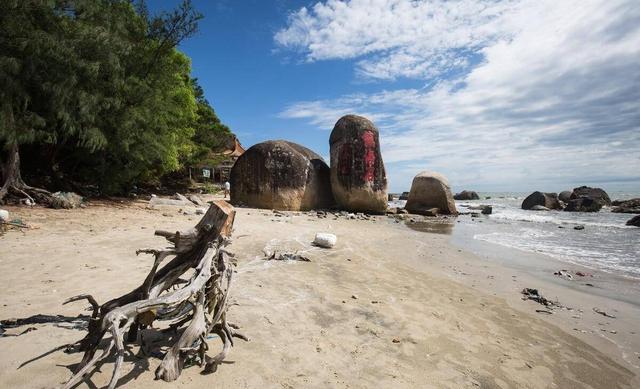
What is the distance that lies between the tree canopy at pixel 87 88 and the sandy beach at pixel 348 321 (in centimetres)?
423

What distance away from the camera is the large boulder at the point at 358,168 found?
51.3ft

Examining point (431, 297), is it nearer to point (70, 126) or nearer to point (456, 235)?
point (456, 235)

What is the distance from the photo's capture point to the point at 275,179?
48.5 ft

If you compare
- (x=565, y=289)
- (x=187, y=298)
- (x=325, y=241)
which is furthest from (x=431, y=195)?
(x=187, y=298)

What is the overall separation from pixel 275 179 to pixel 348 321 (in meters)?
11.3

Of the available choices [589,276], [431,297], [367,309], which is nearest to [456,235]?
[589,276]

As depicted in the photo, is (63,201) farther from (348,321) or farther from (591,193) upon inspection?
(591,193)

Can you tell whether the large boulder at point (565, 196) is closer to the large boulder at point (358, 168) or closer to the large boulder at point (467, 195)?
the large boulder at point (467, 195)

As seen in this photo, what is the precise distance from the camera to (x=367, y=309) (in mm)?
4336

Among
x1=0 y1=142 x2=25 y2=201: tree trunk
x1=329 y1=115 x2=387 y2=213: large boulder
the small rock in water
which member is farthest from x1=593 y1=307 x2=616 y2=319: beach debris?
the small rock in water

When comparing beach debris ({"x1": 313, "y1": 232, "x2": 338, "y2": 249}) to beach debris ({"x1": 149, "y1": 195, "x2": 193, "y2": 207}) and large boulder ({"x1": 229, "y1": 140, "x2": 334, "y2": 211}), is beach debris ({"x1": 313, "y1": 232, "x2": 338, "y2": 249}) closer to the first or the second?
large boulder ({"x1": 229, "y1": 140, "x2": 334, "y2": 211})

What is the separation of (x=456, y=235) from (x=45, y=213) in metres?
12.1

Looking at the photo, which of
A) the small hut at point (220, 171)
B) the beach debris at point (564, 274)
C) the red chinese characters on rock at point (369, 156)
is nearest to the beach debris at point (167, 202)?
the red chinese characters on rock at point (369, 156)

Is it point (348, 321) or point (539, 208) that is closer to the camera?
point (348, 321)
